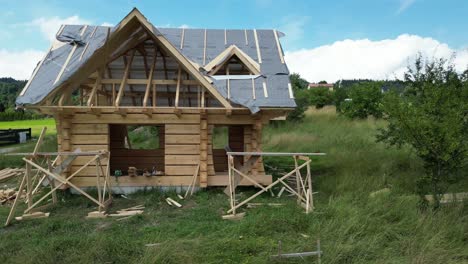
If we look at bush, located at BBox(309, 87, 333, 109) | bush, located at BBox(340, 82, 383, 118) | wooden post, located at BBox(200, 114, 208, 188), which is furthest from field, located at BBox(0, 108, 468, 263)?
bush, located at BBox(309, 87, 333, 109)

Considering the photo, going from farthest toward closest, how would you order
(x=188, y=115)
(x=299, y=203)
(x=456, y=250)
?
1. (x=188, y=115)
2. (x=299, y=203)
3. (x=456, y=250)

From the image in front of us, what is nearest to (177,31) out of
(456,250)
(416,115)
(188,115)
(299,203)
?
(188,115)

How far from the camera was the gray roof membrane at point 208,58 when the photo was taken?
33.1 feet

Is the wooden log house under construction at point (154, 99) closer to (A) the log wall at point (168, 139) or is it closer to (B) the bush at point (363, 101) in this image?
(A) the log wall at point (168, 139)

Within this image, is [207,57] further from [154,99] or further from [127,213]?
[127,213]

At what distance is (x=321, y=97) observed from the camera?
141ft

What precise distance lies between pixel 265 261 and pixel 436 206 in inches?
184

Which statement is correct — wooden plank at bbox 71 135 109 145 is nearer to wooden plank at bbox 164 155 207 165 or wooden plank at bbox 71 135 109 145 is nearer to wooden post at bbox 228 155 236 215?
wooden plank at bbox 164 155 207 165

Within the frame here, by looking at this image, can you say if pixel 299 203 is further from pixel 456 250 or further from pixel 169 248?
pixel 169 248

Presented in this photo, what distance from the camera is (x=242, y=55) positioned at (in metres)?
11.8

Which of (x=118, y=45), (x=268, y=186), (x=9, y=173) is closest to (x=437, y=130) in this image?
(x=268, y=186)

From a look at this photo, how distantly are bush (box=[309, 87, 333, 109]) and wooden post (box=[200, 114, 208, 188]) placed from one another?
3318cm

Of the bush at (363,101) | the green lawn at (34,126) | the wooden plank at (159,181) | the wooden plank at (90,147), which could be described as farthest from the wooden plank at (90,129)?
the green lawn at (34,126)

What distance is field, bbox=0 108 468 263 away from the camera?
568cm
